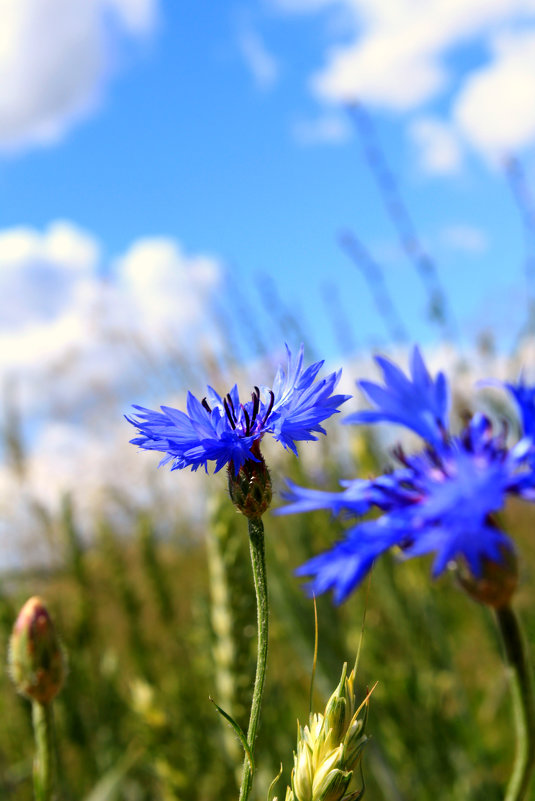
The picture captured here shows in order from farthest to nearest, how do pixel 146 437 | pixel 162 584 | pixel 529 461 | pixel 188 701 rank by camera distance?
pixel 162 584 → pixel 188 701 → pixel 146 437 → pixel 529 461

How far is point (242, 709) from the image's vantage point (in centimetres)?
183

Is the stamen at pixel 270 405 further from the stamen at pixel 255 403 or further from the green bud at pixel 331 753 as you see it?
the green bud at pixel 331 753

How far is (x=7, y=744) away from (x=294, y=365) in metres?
3.10

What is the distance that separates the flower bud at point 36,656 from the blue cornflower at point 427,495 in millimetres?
599

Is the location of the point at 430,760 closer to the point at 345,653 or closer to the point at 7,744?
the point at 345,653

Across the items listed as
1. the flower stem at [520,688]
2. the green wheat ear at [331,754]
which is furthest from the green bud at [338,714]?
the flower stem at [520,688]

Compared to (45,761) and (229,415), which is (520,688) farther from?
(45,761)

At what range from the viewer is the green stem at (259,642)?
76 cm

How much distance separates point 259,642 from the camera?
77 centimetres

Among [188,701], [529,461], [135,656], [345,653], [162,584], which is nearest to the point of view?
[529,461]

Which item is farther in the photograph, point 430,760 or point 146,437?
point 430,760

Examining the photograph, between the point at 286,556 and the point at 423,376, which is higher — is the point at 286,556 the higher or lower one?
the lower one

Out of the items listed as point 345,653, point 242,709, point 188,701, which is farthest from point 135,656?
point 242,709

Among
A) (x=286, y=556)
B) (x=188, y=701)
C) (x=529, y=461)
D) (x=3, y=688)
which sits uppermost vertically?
(x=529, y=461)
